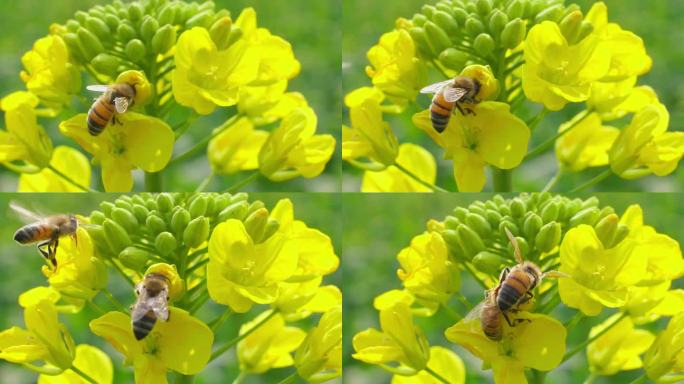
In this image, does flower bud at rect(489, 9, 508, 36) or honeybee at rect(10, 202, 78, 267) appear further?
flower bud at rect(489, 9, 508, 36)

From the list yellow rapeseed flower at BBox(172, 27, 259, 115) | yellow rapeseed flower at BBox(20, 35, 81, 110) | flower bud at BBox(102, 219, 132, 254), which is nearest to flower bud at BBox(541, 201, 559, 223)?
yellow rapeseed flower at BBox(172, 27, 259, 115)

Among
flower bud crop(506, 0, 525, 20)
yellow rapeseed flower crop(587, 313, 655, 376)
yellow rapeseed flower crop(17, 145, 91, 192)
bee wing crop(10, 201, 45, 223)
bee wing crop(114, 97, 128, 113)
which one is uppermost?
flower bud crop(506, 0, 525, 20)

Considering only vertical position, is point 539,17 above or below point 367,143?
above

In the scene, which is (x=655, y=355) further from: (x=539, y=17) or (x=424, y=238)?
(x=539, y=17)

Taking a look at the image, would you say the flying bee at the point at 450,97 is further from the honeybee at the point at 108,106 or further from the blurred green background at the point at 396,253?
the blurred green background at the point at 396,253

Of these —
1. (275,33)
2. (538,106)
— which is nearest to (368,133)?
(538,106)

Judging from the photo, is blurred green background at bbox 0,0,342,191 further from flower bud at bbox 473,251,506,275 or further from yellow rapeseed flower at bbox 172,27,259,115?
flower bud at bbox 473,251,506,275

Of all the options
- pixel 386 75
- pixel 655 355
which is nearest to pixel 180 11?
pixel 386 75
